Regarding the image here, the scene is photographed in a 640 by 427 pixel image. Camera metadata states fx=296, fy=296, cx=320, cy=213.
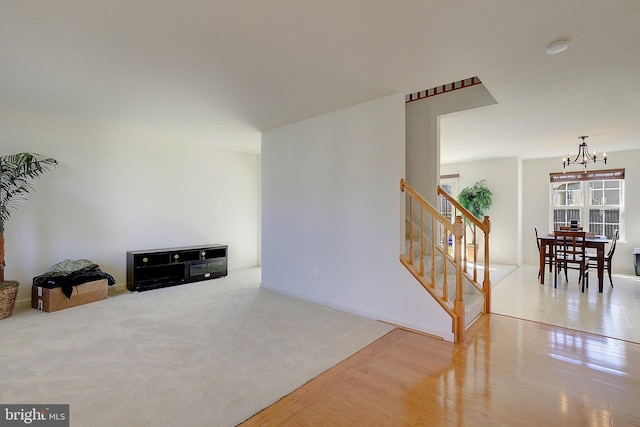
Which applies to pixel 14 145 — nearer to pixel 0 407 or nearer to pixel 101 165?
pixel 101 165

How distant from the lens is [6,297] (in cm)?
325

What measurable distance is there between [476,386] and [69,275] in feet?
14.9

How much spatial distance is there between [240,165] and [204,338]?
4065 mm

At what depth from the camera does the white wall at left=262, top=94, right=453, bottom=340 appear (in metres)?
3.13

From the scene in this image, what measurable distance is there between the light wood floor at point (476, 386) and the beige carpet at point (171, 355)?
0.67 ft

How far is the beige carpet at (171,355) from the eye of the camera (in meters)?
1.83

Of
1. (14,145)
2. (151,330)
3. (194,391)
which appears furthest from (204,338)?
(14,145)

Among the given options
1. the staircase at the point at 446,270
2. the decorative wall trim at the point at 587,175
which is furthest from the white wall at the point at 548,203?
the staircase at the point at 446,270

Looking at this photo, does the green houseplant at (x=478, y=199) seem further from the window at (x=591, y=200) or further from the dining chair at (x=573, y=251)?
the dining chair at (x=573, y=251)

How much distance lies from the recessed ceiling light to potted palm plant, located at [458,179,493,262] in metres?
5.26

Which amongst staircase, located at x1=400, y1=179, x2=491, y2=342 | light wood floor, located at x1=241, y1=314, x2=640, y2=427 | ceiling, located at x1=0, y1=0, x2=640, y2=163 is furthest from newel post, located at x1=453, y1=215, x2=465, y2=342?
ceiling, located at x1=0, y1=0, x2=640, y2=163

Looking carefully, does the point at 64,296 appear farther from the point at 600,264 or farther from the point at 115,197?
the point at 600,264

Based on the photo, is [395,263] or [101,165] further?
[101,165]

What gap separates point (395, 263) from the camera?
3.13m
